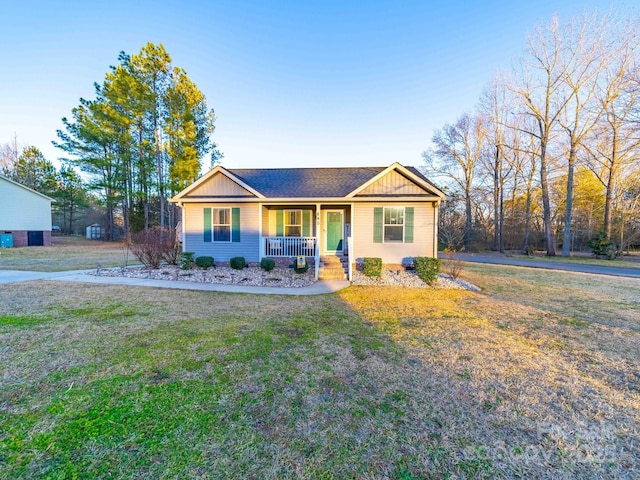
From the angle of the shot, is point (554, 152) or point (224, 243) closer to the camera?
point (224, 243)

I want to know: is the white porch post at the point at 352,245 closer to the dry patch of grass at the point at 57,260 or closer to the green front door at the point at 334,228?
the green front door at the point at 334,228

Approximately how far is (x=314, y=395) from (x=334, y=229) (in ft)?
31.5

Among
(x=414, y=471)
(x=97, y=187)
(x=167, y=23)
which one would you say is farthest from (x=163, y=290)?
(x=97, y=187)

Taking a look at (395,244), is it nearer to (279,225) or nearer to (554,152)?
(279,225)

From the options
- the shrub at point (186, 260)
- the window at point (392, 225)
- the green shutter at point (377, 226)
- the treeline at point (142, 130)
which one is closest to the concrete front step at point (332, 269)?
the green shutter at point (377, 226)

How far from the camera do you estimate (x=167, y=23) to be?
1226 centimetres

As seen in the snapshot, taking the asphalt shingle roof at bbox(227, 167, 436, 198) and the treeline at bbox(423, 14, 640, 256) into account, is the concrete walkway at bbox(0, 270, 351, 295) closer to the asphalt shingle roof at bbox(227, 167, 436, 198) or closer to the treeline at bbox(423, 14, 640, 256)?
the asphalt shingle roof at bbox(227, 167, 436, 198)

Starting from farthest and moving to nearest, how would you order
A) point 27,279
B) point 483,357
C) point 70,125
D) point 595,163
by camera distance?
point 70,125, point 595,163, point 27,279, point 483,357

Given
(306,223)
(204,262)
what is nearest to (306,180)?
(306,223)

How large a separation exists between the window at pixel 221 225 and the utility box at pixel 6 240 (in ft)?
72.3

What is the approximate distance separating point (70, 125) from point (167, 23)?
19.1 m

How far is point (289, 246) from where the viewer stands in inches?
441

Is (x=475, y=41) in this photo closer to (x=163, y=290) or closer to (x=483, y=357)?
(x=483, y=357)

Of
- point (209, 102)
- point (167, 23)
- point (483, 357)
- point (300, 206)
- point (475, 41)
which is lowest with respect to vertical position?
point (483, 357)
